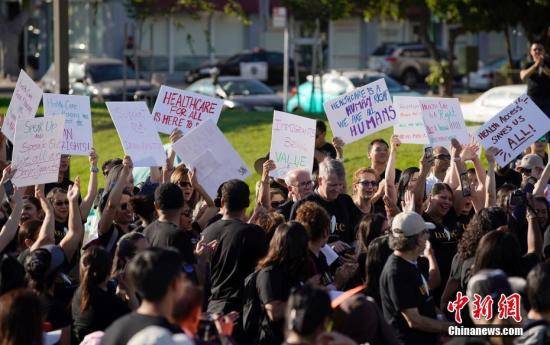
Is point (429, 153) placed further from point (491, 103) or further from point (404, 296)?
point (491, 103)

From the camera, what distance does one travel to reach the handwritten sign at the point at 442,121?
1089 centimetres

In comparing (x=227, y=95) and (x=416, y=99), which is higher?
(x=416, y=99)

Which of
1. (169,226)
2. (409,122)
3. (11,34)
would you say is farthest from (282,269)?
(11,34)

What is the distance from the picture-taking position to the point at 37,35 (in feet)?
158

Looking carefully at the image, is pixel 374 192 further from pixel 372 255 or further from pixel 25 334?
pixel 25 334

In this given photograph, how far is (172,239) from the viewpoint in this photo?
774 cm

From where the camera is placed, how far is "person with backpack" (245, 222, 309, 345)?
7.24 metres

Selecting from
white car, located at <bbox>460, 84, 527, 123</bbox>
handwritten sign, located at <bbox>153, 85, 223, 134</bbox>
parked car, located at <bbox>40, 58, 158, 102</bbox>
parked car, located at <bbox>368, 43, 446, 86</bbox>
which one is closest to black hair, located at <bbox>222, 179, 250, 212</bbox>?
handwritten sign, located at <bbox>153, 85, 223, 134</bbox>

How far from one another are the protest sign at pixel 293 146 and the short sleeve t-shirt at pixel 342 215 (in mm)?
1201

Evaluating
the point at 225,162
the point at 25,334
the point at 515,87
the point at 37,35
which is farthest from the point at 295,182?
the point at 37,35

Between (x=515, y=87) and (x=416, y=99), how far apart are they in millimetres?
12021

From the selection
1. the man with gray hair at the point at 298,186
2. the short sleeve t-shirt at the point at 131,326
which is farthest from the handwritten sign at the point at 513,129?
the short sleeve t-shirt at the point at 131,326

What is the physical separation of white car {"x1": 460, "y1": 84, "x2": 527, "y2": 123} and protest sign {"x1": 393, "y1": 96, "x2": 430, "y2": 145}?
391 inches

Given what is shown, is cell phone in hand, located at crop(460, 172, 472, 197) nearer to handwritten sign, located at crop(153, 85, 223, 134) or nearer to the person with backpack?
handwritten sign, located at crop(153, 85, 223, 134)
